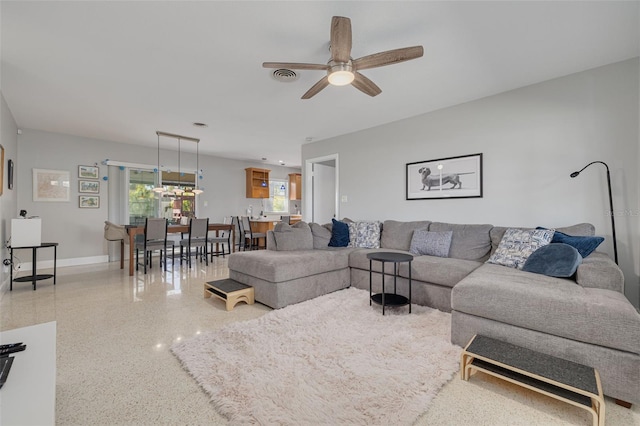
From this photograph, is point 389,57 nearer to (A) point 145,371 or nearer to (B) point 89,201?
(A) point 145,371

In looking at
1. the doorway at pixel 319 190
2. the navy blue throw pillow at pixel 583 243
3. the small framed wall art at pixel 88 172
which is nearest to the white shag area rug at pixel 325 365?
the navy blue throw pillow at pixel 583 243

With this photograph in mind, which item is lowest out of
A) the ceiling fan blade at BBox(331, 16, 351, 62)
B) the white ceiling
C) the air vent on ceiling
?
the ceiling fan blade at BBox(331, 16, 351, 62)

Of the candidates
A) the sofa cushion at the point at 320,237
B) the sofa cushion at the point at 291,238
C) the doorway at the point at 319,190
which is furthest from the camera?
the doorway at the point at 319,190

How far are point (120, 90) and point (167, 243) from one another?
284 centimetres

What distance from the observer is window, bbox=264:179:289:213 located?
8633 mm

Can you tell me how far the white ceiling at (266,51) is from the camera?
199 cm

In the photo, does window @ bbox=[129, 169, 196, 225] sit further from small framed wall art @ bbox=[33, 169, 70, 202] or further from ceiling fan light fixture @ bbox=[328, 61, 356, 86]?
ceiling fan light fixture @ bbox=[328, 61, 356, 86]

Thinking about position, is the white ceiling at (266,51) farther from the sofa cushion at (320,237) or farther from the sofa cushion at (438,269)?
the sofa cushion at (438,269)

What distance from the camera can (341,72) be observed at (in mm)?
2039

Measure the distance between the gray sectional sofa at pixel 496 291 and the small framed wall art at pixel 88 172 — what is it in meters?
4.14

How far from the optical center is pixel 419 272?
121 inches

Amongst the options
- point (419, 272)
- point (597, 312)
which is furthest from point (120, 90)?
point (597, 312)

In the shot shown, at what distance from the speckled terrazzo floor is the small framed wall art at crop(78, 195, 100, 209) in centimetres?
222

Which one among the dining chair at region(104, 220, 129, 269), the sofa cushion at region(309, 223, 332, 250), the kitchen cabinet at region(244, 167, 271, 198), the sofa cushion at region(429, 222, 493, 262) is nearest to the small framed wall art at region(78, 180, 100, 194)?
the dining chair at region(104, 220, 129, 269)
